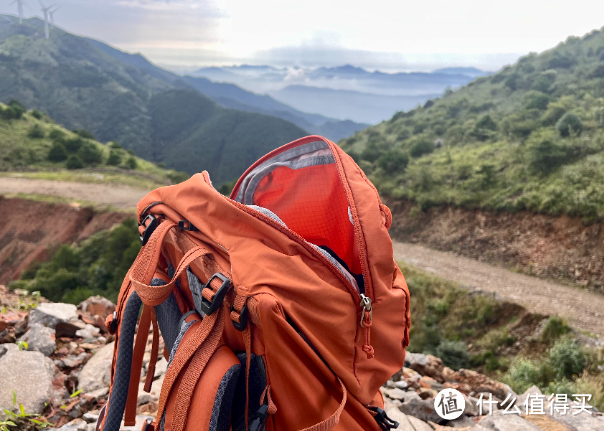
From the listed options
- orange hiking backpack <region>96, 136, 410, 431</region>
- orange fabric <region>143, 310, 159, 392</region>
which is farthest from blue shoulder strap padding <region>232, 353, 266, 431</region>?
orange fabric <region>143, 310, 159, 392</region>

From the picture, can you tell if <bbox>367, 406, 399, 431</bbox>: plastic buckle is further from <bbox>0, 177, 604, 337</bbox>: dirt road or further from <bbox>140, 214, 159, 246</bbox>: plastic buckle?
<bbox>0, 177, 604, 337</bbox>: dirt road

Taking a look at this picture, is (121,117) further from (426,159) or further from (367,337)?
(367,337)

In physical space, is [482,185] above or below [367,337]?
below

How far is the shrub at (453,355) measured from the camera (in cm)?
649

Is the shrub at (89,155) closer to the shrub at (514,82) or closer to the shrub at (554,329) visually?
the shrub at (554,329)

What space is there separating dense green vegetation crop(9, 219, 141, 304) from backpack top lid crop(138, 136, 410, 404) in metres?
7.93

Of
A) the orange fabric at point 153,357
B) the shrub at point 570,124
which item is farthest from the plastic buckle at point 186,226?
the shrub at point 570,124

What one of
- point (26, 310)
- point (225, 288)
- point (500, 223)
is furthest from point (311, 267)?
point (500, 223)

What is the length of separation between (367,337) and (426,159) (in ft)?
58.0

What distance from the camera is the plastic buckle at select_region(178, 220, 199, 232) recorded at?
6.18ft

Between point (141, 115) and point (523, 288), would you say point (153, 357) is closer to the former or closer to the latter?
point (523, 288)

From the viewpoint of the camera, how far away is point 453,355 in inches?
259

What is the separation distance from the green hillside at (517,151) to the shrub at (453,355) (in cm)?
552

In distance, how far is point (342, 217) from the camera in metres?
2.15
